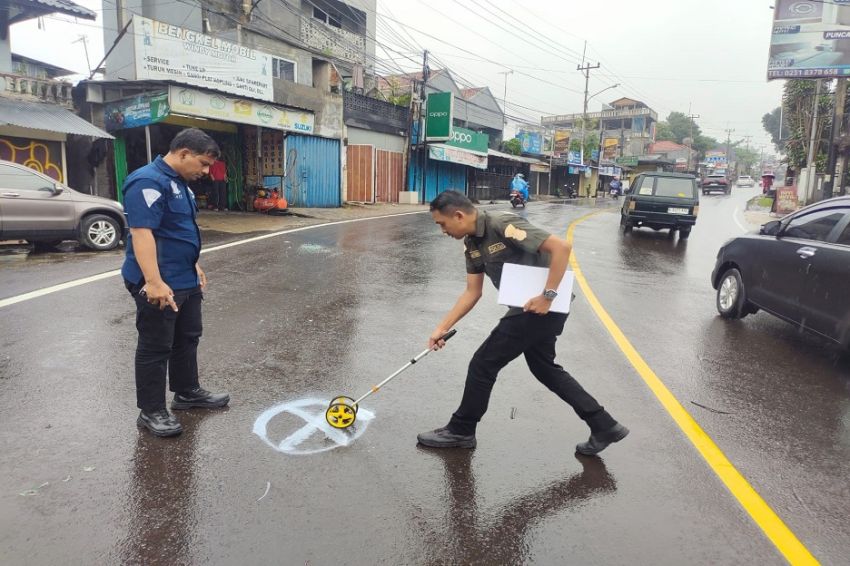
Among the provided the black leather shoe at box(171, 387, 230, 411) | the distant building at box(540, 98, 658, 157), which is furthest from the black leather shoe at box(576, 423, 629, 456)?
the distant building at box(540, 98, 658, 157)

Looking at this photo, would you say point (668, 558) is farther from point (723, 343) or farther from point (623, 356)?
point (723, 343)

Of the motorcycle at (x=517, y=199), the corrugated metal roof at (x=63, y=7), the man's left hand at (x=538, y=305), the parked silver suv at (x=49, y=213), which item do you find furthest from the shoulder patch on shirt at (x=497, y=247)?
the motorcycle at (x=517, y=199)

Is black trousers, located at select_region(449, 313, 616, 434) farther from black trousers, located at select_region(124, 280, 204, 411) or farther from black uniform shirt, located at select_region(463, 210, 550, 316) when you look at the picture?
black trousers, located at select_region(124, 280, 204, 411)

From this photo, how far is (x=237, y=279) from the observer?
813 centimetres

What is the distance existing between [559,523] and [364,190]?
23.0 metres

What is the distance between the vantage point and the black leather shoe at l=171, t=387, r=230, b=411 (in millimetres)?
3863

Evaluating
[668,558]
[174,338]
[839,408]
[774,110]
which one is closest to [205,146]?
[174,338]

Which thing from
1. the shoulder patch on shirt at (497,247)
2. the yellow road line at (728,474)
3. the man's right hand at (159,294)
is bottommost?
the yellow road line at (728,474)

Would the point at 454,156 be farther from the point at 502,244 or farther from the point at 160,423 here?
the point at 160,423

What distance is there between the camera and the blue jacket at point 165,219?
325 centimetres

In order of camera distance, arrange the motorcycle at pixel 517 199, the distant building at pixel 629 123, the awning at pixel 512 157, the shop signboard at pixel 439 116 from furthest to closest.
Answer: the distant building at pixel 629 123 → the awning at pixel 512 157 → the shop signboard at pixel 439 116 → the motorcycle at pixel 517 199

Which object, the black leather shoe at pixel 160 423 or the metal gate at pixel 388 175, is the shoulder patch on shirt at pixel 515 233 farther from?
the metal gate at pixel 388 175

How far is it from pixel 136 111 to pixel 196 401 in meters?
13.8

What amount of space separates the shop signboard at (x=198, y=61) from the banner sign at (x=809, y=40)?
2007cm
